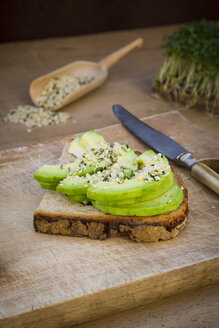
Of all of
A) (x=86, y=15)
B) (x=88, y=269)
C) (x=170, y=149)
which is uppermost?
(x=86, y=15)

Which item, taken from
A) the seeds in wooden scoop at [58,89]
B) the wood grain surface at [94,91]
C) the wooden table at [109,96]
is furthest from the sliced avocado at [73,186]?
the seeds in wooden scoop at [58,89]

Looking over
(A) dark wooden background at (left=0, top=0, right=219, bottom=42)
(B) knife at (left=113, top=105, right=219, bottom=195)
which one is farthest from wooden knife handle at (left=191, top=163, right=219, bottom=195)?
(A) dark wooden background at (left=0, top=0, right=219, bottom=42)

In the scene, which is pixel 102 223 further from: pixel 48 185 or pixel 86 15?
pixel 86 15

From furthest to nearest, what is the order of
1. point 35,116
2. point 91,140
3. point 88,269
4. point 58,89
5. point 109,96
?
1. point 109,96
2. point 58,89
3. point 35,116
4. point 91,140
5. point 88,269

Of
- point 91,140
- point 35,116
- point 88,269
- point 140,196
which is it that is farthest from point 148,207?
point 35,116

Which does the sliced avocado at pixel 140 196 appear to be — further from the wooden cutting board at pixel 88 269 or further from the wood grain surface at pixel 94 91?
the wood grain surface at pixel 94 91

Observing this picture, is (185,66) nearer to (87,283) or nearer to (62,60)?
(62,60)
